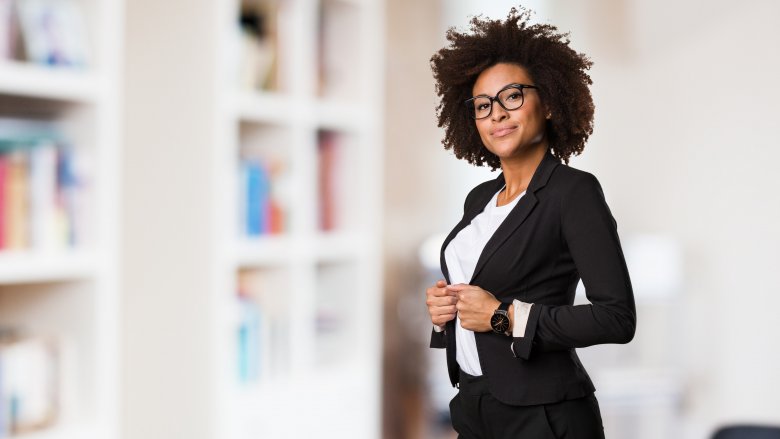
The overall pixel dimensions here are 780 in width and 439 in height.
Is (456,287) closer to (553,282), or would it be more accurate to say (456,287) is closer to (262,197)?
(553,282)

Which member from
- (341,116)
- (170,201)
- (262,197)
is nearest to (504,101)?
(170,201)

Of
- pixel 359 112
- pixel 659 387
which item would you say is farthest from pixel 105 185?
pixel 659 387

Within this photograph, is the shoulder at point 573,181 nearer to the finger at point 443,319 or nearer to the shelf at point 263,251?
the finger at point 443,319

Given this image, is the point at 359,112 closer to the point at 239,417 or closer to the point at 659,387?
the point at 239,417

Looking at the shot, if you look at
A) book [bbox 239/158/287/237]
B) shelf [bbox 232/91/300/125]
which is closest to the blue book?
book [bbox 239/158/287/237]

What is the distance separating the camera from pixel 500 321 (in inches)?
9.3

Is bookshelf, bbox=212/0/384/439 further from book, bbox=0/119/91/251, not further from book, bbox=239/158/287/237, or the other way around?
book, bbox=0/119/91/251

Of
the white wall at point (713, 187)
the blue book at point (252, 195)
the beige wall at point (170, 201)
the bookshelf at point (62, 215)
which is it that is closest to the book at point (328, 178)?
the blue book at point (252, 195)

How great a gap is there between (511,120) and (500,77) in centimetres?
2

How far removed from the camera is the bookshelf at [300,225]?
2.29 metres

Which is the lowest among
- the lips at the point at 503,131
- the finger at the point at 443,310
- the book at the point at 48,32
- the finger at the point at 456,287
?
the finger at the point at 443,310

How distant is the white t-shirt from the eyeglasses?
0.09ft

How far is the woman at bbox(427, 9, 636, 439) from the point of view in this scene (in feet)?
0.77

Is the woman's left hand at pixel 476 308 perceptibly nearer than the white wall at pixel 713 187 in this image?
Yes
